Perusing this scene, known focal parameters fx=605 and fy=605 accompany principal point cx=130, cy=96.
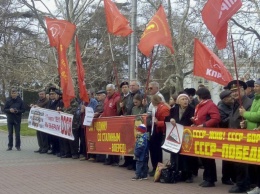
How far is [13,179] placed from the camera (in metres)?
12.4

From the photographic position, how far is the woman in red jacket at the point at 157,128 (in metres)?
12.5

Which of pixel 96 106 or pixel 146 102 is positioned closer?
pixel 146 102

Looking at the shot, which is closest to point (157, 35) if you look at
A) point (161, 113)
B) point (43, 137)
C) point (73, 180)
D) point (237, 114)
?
point (161, 113)

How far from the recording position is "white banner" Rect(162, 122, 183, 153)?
11.8 m

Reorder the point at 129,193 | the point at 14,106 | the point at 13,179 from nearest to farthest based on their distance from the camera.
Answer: the point at 129,193, the point at 13,179, the point at 14,106

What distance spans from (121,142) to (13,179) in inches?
111

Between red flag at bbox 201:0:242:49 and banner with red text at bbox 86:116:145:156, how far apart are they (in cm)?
281

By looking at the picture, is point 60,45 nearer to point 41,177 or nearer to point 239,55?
point 41,177

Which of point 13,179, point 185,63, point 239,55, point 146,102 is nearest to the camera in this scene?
point 13,179

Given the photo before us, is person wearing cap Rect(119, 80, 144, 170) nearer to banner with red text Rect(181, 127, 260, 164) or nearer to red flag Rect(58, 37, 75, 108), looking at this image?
banner with red text Rect(181, 127, 260, 164)

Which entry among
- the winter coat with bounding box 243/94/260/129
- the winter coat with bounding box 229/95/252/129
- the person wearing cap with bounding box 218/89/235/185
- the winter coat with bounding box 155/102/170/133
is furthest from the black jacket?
the winter coat with bounding box 243/94/260/129

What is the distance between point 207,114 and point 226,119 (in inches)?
15.4

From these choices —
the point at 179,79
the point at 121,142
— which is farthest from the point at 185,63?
the point at 121,142

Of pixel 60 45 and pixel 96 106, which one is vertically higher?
pixel 60 45
